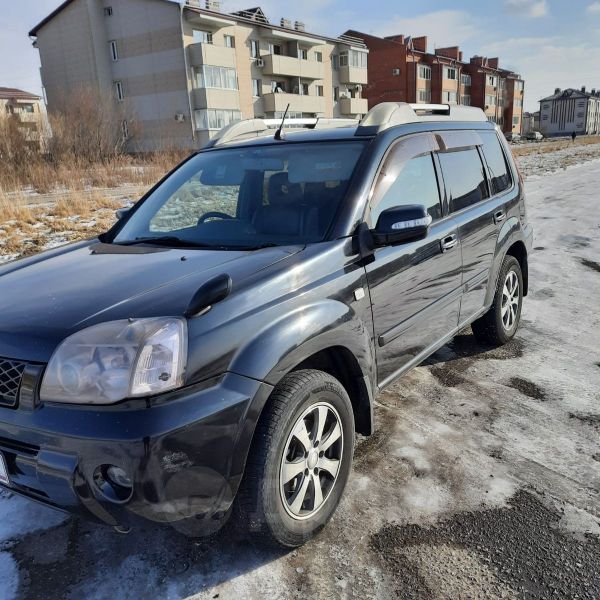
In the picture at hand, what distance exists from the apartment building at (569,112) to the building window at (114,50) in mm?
102300

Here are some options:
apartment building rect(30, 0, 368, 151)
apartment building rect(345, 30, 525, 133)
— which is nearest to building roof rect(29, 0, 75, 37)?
apartment building rect(30, 0, 368, 151)

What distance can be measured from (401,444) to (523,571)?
106cm

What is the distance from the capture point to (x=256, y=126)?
401 centimetres

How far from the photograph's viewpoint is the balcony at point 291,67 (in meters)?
41.2

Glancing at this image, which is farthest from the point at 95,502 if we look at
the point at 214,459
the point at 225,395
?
the point at 225,395

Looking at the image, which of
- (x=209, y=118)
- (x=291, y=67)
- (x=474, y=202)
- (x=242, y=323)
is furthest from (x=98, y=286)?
(x=291, y=67)

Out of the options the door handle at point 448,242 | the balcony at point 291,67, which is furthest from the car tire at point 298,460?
the balcony at point 291,67

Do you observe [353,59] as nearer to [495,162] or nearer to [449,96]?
[449,96]

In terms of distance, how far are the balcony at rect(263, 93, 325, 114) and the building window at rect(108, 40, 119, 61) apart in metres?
11.1

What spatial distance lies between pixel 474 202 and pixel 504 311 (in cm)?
111

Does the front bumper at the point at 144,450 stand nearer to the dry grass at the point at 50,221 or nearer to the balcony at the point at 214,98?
the dry grass at the point at 50,221

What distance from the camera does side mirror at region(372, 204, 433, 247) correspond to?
2.64 m

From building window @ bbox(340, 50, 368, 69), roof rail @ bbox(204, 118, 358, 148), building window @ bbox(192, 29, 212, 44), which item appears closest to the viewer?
roof rail @ bbox(204, 118, 358, 148)

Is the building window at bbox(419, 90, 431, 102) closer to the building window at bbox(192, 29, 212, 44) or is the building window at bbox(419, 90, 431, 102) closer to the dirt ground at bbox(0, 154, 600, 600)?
Answer: the building window at bbox(192, 29, 212, 44)
